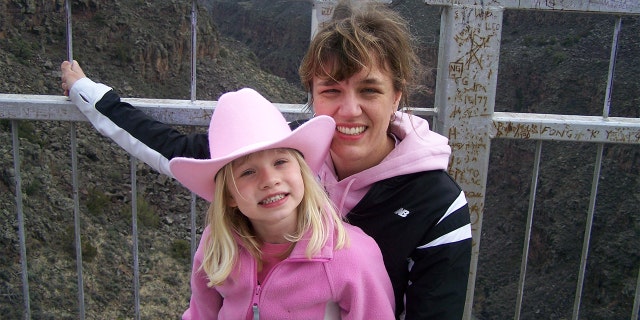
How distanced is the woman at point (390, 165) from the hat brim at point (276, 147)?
0.09 metres

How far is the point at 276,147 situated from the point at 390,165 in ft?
1.20

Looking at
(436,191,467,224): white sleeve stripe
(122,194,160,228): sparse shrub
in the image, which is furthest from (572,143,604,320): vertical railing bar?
(122,194,160,228): sparse shrub

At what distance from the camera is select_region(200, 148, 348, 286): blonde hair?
1.87 meters

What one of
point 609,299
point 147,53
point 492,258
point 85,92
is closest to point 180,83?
point 147,53

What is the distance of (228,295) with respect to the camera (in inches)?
77.0

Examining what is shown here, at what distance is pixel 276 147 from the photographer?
1859 millimetres

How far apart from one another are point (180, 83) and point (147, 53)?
303cm

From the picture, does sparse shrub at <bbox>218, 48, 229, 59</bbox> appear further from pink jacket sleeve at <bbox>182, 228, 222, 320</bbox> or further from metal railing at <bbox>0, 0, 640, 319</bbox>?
pink jacket sleeve at <bbox>182, 228, 222, 320</bbox>

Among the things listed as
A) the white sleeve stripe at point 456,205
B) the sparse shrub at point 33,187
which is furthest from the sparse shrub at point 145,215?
the white sleeve stripe at point 456,205

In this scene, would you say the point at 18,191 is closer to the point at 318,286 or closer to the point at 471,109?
the point at 318,286

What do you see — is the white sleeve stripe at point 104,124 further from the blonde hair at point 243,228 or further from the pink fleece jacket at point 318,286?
the pink fleece jacket at point 318,286

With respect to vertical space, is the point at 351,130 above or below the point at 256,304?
above

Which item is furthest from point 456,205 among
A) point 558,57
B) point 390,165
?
point 558,57

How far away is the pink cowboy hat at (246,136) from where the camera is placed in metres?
1.83
